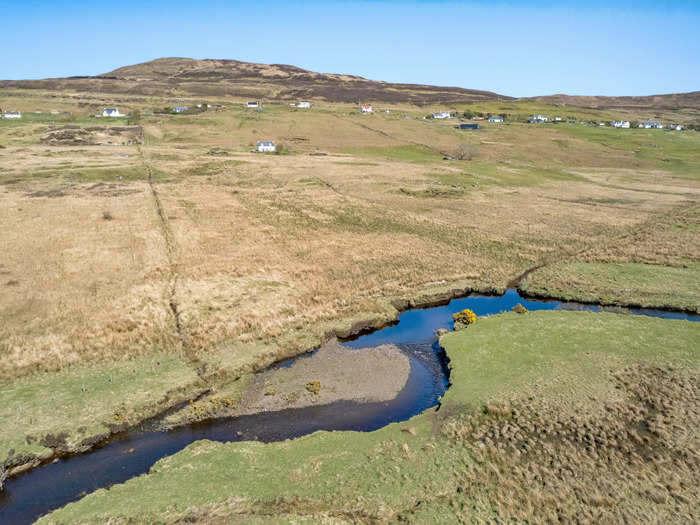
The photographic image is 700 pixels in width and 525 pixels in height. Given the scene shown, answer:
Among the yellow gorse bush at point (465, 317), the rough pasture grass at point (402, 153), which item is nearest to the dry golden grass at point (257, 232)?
the rough pasture grass at point (402, 153)

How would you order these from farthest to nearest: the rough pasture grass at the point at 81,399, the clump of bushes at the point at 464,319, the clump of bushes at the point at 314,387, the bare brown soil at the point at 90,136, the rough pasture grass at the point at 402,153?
the rough pasture grass at the point at 402,153, the bare brown soil at the point at 90,136, the clump of bushes at the point at 464,319, the clump of bushes at the point at 314,387, the rough pasture grass at the point at 81,399

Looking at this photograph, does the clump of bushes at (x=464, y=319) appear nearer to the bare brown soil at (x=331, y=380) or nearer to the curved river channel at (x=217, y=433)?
the curved river channel at (x=217, y=433)

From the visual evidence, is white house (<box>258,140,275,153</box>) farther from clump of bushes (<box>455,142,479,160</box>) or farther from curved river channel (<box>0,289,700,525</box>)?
curved river channel (<box>0,289,700,525</box>)

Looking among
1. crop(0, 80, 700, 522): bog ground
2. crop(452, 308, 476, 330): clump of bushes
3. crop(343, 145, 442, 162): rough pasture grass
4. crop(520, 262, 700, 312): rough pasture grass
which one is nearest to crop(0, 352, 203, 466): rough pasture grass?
crop(0, 80, 700, 522): bog ground

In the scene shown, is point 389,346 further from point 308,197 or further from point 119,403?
point 308,197

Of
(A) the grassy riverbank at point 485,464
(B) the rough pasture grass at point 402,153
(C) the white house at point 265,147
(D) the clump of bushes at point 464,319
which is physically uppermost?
(C) the white house at point 265,147

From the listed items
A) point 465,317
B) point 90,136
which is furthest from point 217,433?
point 90,136
